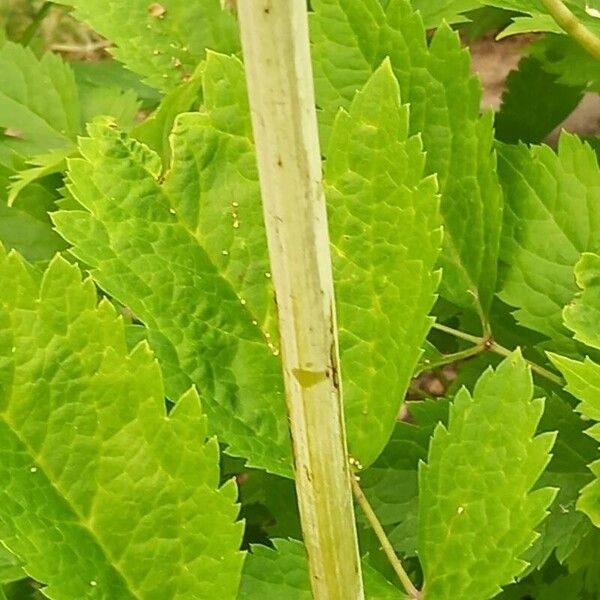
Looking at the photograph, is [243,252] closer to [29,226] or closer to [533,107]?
[29,226]

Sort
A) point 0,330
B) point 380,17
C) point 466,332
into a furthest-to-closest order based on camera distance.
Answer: point 466,332 → point 380,17 → point 0,330

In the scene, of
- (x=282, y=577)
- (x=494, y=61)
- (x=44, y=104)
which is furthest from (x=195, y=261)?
(x=494, y=61)

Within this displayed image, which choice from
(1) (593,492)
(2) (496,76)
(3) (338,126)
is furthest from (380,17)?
(2) (496,76)

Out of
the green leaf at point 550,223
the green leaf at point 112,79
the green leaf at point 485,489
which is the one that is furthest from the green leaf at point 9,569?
the green leaf at point 112,79

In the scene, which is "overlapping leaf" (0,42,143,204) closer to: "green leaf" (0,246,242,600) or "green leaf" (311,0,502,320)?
"green leaf" (311,0,502,320)

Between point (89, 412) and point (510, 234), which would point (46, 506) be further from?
point (510, 234)

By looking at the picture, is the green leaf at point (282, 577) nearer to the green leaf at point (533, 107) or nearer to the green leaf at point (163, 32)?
the green leaf at point (163, 32)
